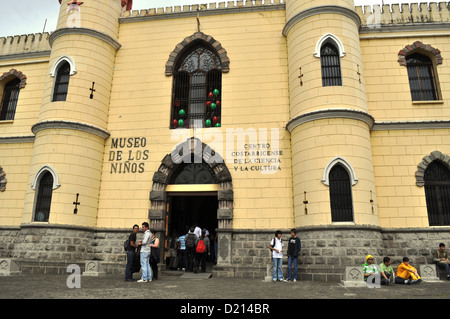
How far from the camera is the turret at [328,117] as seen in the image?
11180mm

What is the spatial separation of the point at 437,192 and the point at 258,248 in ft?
22.2

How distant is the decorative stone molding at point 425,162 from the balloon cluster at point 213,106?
25.3 feet

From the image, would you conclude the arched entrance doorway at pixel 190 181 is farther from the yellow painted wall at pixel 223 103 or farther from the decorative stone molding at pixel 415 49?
the decorative stone molding at pixel 415 49

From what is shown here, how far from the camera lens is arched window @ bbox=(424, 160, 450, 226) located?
11867 mm

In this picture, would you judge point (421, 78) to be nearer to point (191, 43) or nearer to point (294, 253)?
point (294, 253)

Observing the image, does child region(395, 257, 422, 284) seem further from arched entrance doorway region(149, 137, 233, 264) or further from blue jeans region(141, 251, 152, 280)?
blue jeans region(141, 251, 152, 280)

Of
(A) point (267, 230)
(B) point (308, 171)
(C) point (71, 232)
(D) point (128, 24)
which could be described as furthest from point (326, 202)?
(D) point (128, 24)

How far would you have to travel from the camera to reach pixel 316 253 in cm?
1088

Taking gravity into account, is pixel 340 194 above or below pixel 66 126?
below

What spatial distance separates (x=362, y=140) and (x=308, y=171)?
2.17m

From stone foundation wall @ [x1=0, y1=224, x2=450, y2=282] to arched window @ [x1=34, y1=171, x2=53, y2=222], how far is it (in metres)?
0.47

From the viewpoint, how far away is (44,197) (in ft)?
42.3

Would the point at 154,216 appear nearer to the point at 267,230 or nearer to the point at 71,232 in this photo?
the point at 71,232

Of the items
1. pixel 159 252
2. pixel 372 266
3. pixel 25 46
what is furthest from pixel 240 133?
pixel 25 46
